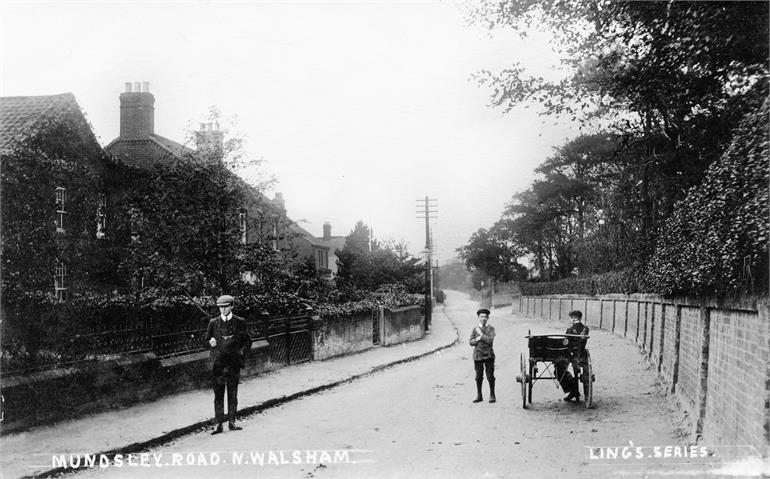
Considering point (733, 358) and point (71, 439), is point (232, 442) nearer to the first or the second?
point (71, 439)

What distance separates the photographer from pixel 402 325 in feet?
87.6

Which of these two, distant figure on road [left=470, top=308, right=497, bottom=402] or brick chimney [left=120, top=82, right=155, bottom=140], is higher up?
brick chimney [left=120, top=82, right=155, bottom=140]

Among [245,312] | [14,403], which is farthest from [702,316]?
[245,312]

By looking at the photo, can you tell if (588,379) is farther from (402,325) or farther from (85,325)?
(402,325)

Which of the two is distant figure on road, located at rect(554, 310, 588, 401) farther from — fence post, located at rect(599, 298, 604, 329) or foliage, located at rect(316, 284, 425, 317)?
fence post, located at rect(599, 298, 604, 329)

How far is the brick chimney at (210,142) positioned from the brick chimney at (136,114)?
13.9 metres

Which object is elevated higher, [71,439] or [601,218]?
[601,218]

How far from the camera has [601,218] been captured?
149ft

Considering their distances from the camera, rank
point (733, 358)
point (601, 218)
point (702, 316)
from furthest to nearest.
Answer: point (601, 218) < point (702, 316) < point (733, 358)

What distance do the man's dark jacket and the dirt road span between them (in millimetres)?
999

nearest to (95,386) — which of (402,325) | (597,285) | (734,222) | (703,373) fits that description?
(703,373)

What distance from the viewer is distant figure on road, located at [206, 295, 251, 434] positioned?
8.55 m

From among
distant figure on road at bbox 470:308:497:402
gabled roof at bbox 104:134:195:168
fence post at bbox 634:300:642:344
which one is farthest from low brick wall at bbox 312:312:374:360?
gabled roof at bbox 104:134:195:168

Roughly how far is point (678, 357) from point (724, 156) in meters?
4.33
